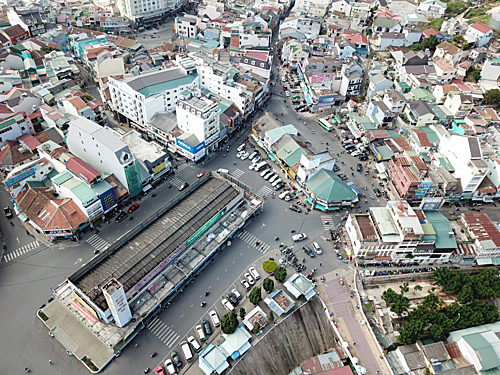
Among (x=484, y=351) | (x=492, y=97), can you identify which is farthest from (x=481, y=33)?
(x=484, y=351)

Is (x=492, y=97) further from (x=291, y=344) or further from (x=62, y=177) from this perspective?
(x=62, y=177)

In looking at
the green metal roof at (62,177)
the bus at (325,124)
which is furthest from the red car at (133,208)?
the bus at (325,124)

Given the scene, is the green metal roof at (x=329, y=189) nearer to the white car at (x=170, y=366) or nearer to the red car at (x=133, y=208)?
the red car at (x=133, y=208)

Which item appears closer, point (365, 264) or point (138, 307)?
point (138, 307)

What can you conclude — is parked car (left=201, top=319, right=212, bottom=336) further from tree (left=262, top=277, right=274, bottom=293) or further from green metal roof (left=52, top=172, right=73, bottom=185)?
green metal roof (left=52, top=172, right=73, bottom=185)

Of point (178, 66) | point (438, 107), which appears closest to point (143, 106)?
point (178, 66)

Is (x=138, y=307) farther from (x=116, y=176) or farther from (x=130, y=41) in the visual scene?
(x=130, y=41)
